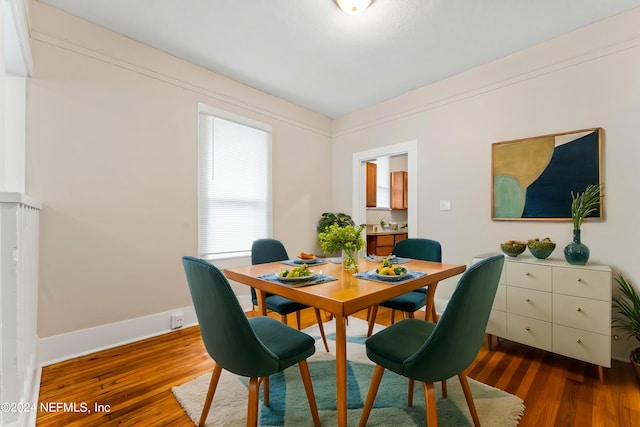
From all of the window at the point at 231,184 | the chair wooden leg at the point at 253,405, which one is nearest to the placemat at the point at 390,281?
the chair wooden leg at the point at 253,405

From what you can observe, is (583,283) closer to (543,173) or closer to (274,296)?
(543,173)

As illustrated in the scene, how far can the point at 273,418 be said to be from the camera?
5.09 feet

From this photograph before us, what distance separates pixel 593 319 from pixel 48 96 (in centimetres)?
426

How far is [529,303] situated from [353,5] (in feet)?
8.53

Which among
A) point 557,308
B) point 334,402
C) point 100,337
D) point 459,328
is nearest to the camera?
point 459,328

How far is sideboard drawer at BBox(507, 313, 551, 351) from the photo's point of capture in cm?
215

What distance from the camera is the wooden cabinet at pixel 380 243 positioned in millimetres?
4949

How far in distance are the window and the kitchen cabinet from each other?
2.61m

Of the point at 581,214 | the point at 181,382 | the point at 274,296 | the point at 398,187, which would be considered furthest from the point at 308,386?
the point at 398,187

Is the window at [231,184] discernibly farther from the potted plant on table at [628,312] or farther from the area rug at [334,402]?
the potted plant on table at [628,312]

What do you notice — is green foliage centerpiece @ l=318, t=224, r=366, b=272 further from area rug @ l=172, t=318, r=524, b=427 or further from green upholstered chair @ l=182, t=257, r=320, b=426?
area rug @ l=172, t=318, r=524, b=427

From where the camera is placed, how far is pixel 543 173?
8.36ft

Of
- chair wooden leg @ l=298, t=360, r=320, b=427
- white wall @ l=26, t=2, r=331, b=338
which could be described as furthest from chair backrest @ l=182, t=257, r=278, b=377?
white wall @ l=26, t=2, r=331, b=338

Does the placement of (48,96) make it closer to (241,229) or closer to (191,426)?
(241,229)
